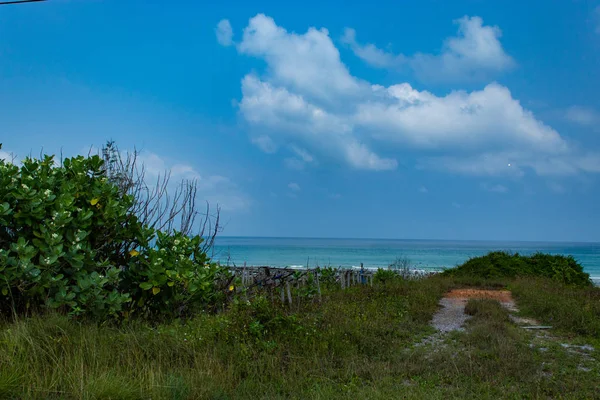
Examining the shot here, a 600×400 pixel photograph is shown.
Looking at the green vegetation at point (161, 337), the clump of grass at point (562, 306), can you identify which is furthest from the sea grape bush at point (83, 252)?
the clump of grass at point (562, 306)

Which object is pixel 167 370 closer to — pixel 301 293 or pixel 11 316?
pixel 11 316

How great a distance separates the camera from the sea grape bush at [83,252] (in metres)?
5.82

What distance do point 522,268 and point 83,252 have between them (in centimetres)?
1875

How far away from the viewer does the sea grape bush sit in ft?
19.1

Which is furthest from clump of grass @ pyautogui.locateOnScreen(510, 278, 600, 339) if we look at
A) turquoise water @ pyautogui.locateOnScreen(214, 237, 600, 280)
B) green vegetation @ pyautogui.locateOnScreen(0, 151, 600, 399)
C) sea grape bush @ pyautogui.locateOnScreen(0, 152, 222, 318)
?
turquoise water @ pyautogui.locateOnScreen(214, 237, 600, 280)

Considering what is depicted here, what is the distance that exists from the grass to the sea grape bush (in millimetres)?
409

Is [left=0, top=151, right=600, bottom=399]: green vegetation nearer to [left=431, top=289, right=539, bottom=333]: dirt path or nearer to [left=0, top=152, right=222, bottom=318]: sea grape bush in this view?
[left=0, top=152, right=222, bottom=318]: sea grape bush

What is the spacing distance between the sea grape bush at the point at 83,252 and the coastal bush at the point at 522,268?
15.7m

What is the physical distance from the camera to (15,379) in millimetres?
4402

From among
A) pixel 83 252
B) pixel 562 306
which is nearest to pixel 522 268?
pixel 562 306

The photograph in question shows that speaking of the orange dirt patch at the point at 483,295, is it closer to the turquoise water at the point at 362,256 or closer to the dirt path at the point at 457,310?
the dirt path at the point at 457,310

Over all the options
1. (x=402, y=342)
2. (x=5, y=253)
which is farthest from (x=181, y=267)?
(x=402, y=342)

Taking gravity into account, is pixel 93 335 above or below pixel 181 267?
below

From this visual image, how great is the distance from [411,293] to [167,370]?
30.2ft
